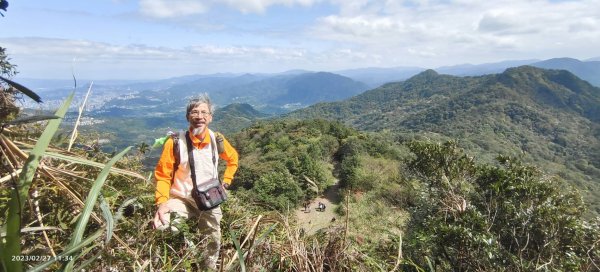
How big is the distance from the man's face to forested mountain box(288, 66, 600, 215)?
66.1 metres

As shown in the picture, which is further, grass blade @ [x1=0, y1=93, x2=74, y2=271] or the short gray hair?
the short gray hair

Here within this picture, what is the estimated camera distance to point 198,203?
281 cm

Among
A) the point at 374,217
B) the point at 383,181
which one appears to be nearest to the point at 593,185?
the point at 383,181

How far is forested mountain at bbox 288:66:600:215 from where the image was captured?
303 ft

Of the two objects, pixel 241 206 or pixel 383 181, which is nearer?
pixel 241 206

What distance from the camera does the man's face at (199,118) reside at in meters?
3.02

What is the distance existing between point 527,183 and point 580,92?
200403mm

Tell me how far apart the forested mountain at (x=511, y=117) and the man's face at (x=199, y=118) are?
6610 centimetres

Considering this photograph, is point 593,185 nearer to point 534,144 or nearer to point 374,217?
point 534,144

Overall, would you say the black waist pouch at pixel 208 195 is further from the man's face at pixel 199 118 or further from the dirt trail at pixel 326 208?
the dirt trail at pixel 326 208

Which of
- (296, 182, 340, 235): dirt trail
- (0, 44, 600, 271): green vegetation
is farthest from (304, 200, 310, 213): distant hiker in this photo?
(0, 44, 600, 271): green vegetation

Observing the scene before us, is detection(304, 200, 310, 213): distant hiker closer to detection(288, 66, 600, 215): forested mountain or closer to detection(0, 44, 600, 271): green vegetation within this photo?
detection(0, 44, 600, 271): green vegetation

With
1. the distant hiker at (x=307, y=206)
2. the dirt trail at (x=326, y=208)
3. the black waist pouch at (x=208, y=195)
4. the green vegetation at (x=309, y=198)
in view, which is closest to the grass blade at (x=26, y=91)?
the green vegetation at (x=309, y=198)

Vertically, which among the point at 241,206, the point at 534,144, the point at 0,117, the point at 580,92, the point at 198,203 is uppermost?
the point at 0,117
